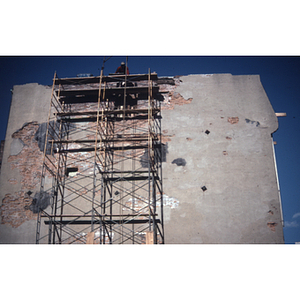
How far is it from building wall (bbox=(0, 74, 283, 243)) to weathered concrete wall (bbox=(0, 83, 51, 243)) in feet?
0.12

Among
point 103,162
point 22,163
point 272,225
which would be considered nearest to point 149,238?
point 103,162

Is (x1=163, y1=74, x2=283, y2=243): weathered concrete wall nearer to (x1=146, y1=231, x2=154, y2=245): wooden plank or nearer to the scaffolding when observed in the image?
the scaffolding

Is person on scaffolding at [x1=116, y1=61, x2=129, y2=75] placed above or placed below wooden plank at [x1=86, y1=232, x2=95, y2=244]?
above

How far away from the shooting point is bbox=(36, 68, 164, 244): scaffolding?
1067cm

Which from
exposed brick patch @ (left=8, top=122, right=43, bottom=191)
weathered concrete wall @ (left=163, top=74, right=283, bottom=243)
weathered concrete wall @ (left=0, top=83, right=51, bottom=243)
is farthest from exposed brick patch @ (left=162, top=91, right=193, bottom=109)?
exposed brick patch @ (left=8, top=122, right=43, bottom=191)

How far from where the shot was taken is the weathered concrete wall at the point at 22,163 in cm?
1109

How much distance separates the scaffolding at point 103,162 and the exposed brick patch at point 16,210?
2.11ft

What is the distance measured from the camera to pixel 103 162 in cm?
1156

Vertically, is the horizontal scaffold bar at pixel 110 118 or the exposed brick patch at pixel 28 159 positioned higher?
the horizontal scaffold bar at pixel 110 118

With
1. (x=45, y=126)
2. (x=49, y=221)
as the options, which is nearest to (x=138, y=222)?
(x=49, y=221)

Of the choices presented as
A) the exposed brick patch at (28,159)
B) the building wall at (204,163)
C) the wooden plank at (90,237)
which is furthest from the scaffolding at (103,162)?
the building wall at (204,163)

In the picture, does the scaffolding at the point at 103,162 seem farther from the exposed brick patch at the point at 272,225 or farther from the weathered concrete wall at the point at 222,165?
the exposed brick patch at the point at 272,225

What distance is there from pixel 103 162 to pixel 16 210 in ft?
12.4

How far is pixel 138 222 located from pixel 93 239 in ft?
5.59
